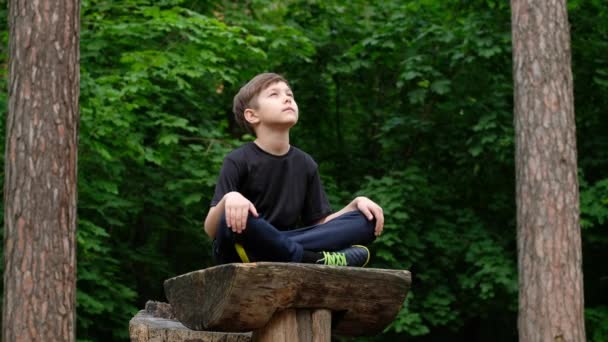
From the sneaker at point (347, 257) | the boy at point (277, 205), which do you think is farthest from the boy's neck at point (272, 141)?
the sneaker at point (347, 257)

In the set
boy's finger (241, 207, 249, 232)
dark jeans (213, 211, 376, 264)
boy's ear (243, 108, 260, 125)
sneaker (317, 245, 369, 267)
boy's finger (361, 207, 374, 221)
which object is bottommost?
sneaker (317, 245, 369, 267)

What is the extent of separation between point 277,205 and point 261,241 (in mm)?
420

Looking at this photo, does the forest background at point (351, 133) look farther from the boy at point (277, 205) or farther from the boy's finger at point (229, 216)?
the boy's finger at point (229, 216)

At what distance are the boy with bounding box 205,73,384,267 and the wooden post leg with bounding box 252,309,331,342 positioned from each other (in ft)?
0.82

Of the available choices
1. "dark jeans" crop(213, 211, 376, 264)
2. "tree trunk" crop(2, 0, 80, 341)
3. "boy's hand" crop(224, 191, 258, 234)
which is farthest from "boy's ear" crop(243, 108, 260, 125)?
"tree trunk" crop(2, 0, 80, 341)

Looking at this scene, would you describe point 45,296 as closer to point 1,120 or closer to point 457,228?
point 1,120

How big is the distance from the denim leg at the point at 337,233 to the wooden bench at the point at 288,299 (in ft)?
0.92

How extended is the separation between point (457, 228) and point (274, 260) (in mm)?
8708

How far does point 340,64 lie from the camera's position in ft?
40.8

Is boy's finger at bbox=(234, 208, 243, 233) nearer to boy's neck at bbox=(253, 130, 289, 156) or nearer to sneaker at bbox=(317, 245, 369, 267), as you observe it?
sneaker at bbox=(317, 245, 369, 267)

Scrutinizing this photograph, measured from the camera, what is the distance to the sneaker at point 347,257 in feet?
11.7

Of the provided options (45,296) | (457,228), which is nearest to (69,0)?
(45,296)

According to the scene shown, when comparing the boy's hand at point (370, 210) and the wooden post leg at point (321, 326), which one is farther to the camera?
the boy's hand at point (370, 210)

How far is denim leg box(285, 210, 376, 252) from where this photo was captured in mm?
3592
